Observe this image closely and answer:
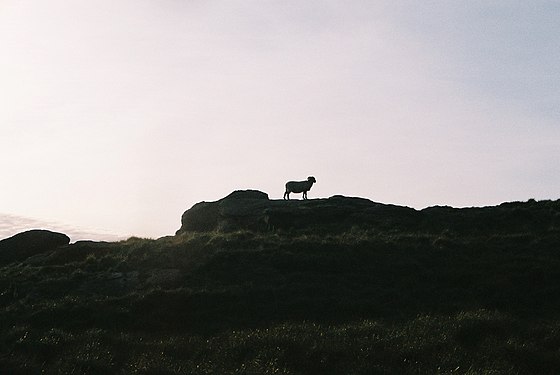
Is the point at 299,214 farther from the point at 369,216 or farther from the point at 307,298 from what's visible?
the point at 307,298

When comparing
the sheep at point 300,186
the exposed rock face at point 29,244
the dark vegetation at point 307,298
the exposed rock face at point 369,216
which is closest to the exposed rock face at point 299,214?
the exposed rock face at point 369,216

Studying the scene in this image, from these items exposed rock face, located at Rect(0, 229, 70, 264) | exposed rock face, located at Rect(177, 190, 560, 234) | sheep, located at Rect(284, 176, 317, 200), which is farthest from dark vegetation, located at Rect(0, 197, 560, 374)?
sheep, located at Rect(284, 176, 317, 200)

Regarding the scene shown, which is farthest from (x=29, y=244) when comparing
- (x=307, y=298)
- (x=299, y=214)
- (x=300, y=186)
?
(x=307, y=298)

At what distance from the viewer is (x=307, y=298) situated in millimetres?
25203

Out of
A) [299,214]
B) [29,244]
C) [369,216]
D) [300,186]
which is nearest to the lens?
[29,244]

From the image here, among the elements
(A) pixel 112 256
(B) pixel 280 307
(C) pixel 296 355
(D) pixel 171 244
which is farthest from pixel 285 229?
(C) pixel 296 355

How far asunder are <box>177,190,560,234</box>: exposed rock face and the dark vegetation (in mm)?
172

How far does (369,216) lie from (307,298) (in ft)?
61.3

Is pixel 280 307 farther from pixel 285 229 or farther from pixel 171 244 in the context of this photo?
pixel 285 229

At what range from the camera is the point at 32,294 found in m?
28.4

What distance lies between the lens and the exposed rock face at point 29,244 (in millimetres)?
40600

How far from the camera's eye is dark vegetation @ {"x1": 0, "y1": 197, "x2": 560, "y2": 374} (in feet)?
49.6

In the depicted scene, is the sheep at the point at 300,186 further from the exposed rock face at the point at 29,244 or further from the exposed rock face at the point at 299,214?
the exposed rock face at the point at 29,244

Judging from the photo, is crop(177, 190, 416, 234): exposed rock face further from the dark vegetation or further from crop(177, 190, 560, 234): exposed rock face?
the dark vegetation
